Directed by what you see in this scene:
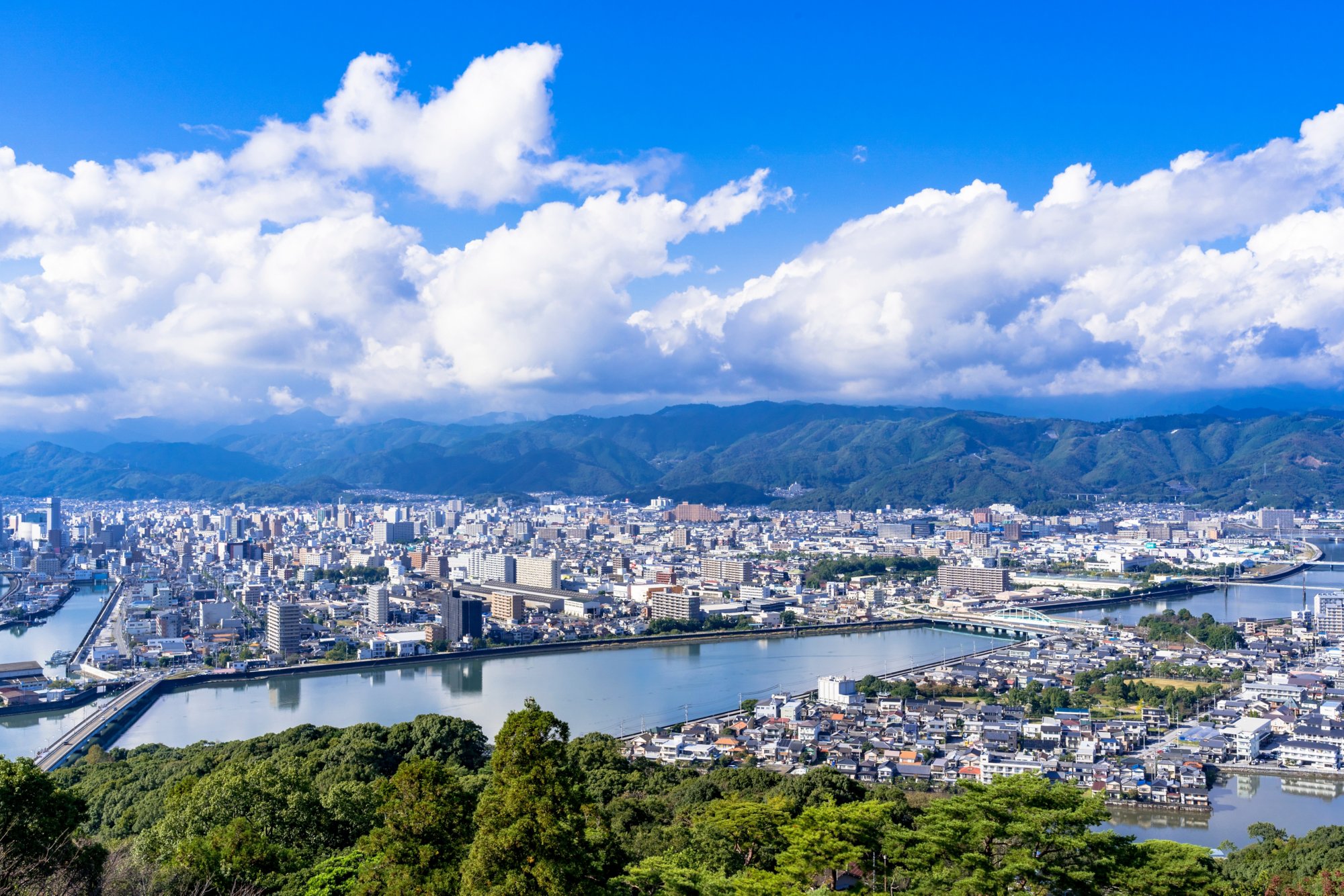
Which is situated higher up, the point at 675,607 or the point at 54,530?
the point at 54,530

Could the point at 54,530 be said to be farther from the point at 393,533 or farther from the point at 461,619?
the point at 461,619

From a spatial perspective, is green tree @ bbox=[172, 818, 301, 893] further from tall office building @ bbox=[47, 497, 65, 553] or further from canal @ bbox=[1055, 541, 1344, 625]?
tall office building @ bbox=[47, 497, 65, 553]

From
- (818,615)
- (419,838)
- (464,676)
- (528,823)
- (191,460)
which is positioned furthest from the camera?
(191,460)

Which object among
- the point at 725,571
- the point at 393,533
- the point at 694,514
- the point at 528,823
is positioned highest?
the point at 528,823

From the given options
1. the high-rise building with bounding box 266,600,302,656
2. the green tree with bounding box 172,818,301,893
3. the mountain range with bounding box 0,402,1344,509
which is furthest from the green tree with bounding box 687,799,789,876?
the mountain range with bounding box 0,402,1344,509

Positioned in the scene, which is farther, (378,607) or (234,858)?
(378,607)

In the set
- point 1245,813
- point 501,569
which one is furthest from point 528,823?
point 501,569

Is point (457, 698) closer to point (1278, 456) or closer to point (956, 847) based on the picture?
point (956, 847)
